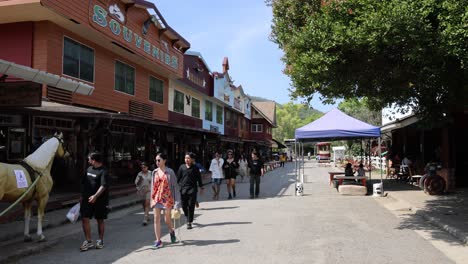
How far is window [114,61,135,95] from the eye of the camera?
18.6m

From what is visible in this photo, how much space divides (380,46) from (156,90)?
1576 centimetres

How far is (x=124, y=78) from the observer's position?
758 inches

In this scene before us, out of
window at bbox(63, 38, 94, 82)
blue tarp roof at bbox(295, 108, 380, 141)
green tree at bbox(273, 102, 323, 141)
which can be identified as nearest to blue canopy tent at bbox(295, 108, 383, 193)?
blue tarp roof at bbox(295, 108, 380, 141)

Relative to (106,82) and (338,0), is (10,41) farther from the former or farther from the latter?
(338,0)

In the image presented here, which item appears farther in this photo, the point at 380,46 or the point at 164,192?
the point at 380,46

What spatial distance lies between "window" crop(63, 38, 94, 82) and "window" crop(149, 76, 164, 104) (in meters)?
5.98

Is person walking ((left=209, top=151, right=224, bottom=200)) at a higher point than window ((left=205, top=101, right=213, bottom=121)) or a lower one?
lower

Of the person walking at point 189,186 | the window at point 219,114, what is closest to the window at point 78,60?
the person walking at point 189,186

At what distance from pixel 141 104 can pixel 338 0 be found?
1289 centimetres

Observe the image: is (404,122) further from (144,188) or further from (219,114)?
(219,114)

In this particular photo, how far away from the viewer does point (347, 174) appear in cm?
1802

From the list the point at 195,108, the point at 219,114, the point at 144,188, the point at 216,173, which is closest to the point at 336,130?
the point at 216,173

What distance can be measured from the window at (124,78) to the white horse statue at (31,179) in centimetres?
1008

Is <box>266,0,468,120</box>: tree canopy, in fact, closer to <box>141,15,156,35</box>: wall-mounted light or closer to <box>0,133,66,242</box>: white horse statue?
<box>0,133,66,242</box>: white horse statue
